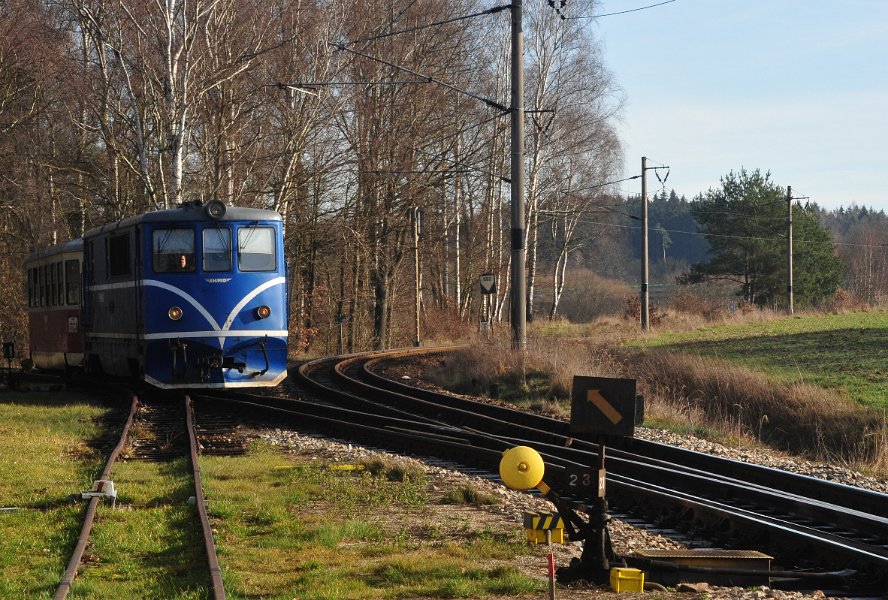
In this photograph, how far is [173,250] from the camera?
1709 centimetres

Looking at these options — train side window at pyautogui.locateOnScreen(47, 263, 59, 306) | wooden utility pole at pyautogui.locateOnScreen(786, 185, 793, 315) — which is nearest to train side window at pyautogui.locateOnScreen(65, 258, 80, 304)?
train side window at pyautogui.locateOnScreen(47, 263, 59, 306)

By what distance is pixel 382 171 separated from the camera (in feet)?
107

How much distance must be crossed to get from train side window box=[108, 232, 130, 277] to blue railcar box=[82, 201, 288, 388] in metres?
0.02

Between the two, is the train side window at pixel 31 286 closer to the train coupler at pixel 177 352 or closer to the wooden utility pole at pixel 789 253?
the train coupler at pixel 177 352

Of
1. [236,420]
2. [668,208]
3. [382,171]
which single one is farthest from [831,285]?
[668,208]

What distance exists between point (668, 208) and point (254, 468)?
168560 millimetres

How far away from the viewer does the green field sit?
68.0 feet

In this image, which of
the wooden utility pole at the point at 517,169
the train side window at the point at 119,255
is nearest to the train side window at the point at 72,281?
the train side window at the point at 119,255

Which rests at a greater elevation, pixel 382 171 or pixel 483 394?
pixel 382 171

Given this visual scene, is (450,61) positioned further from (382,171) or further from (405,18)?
(382,171)

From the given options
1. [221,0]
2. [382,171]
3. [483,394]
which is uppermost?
[221,0]

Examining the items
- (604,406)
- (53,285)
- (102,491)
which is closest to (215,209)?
(53,285)

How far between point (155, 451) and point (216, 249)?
5.20 meters

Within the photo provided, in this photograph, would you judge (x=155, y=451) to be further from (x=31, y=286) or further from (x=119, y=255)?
(x=31, y=286)
